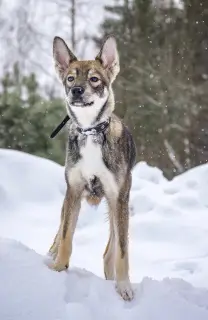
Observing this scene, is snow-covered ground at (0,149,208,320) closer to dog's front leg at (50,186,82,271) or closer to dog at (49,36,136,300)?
dog's front leg at (50,186,82,271)

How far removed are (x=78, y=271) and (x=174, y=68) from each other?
1270 centimetres

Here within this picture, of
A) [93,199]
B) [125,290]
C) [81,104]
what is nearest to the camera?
[125,290]

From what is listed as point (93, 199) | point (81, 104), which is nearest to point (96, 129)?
point (81, 104)

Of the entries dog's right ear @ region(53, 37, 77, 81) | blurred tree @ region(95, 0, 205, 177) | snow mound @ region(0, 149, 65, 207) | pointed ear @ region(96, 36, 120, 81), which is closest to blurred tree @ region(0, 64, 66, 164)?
blurred tree @ region(95, 0, 205, 177)

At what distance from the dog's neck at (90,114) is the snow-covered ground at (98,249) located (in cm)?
91

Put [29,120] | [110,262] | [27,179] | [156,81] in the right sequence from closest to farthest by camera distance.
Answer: [110,262] → [27,179] → [29,120] → [156,81]

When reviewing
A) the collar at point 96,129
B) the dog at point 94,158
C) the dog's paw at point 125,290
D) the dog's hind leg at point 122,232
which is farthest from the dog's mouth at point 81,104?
the dog's paw at point 125,290

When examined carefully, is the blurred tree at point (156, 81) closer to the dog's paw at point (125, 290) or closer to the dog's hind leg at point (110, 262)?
the dog's hind leg at point (110, 262)

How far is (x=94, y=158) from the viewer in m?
3.30

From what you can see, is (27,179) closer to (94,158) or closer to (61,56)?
(61,56)

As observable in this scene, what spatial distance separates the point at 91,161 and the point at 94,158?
3 cm

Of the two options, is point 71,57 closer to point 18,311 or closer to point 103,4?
point 18,311

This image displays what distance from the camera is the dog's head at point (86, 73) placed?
3256mm

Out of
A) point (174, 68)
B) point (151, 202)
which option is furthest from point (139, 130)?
point (151, 202)
